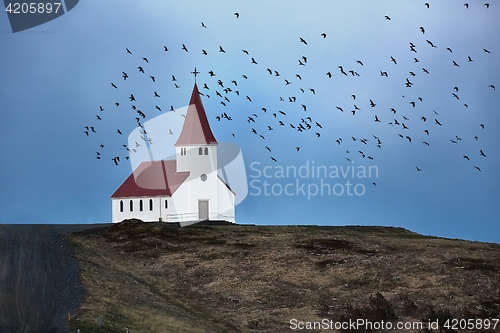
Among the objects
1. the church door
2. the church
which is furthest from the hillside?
the church door

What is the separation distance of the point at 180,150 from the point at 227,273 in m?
26.6

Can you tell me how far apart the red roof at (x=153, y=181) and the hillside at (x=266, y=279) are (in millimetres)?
9550

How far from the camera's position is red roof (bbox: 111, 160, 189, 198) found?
78438 mm

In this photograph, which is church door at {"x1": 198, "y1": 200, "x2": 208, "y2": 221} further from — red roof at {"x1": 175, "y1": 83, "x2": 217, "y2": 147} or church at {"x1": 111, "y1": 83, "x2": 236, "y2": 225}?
red roof at {"x1": 175, "y1": 83, "x2": 217, "y2": 147}

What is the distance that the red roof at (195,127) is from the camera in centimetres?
7894

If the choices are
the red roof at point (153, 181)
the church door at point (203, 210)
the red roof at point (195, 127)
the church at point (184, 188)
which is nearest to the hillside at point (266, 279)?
the church at point (184, 188)

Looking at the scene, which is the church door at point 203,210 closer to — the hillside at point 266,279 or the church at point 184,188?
the church at point 184,188

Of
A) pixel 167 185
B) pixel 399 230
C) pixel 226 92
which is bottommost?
pixel 399 230

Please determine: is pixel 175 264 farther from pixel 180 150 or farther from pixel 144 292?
pixel 180 150

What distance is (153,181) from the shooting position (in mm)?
79562

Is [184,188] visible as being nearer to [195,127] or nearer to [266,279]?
[195,127]

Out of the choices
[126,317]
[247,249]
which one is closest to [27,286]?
[126,317]

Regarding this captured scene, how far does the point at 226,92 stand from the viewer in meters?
69.4

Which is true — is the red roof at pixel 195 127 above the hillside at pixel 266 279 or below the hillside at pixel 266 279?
above
